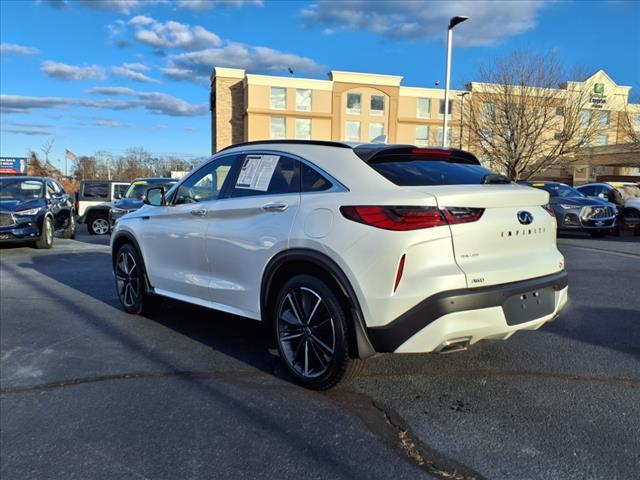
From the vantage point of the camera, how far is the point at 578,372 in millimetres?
3783

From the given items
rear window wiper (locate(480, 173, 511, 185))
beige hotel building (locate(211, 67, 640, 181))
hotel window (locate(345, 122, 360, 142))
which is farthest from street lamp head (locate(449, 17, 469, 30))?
hotel window (locate(345, 122, 360, 142))

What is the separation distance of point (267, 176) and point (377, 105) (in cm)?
5974

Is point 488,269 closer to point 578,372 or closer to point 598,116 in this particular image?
point 578,372

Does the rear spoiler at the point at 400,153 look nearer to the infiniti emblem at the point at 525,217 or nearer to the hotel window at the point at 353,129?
the infiniti emblem at the point at 525,217

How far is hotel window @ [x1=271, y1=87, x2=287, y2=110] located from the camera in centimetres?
5846

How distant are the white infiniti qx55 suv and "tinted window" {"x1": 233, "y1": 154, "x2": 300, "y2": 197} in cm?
1

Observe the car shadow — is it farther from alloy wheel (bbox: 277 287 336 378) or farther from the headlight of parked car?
the headlight of parked car

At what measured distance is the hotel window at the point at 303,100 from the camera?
193ft

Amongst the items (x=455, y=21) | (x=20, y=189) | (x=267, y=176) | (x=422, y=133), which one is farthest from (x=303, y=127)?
(x=267, y=176)

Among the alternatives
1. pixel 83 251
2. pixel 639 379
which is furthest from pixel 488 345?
pixel 83 251

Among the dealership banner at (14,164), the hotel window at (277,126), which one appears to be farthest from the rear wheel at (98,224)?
the hotel window at (277,126)

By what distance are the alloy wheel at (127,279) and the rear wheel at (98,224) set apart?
1185 centimetres

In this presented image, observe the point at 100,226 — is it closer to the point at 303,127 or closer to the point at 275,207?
the point at 275,207

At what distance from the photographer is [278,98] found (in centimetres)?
5862
